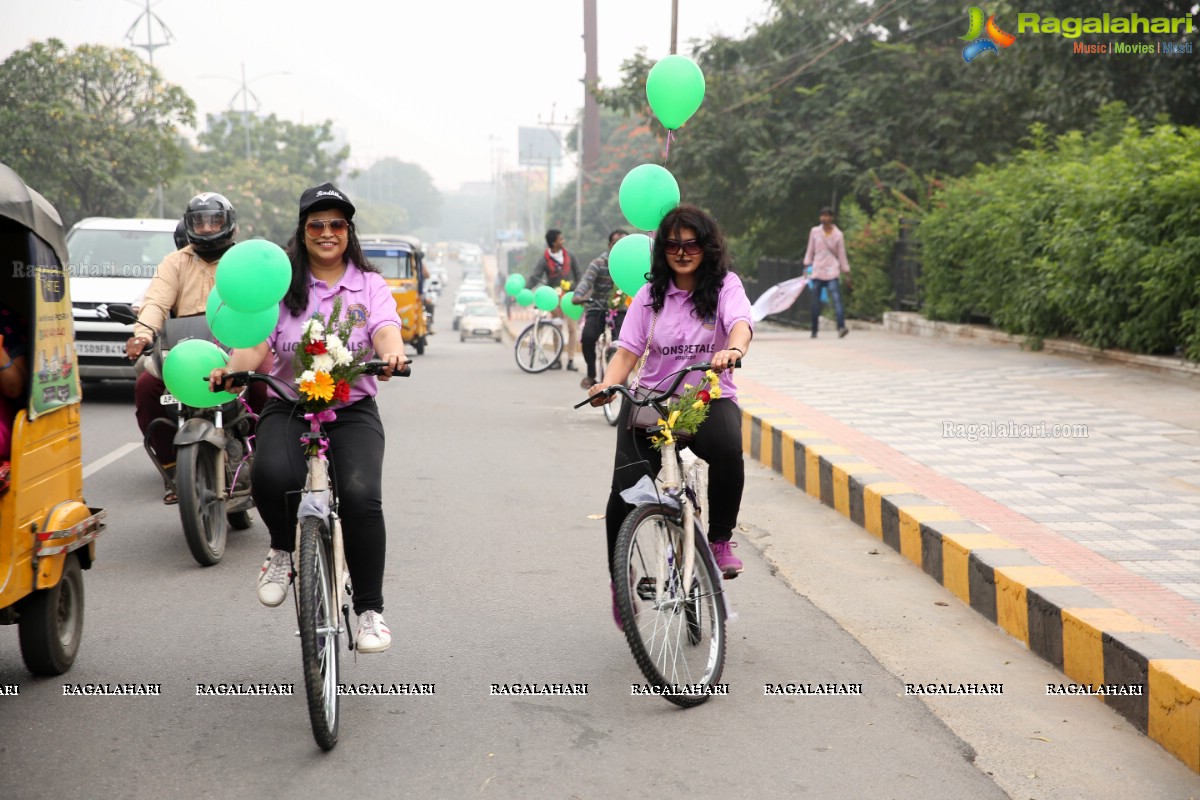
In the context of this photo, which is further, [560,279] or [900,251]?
[900,251]

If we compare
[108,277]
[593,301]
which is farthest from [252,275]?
[108,277]

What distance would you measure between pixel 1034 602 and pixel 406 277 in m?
19.6

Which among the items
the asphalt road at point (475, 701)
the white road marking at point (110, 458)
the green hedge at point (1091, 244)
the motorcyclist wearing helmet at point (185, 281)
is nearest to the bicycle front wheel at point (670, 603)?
the asphalt road at point (475, 701)

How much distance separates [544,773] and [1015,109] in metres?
23.4

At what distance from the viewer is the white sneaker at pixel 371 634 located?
429 cm

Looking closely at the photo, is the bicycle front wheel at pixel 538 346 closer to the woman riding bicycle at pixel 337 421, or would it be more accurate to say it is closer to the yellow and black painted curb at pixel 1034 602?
the yellow and black painted curb at pixel 1034 602

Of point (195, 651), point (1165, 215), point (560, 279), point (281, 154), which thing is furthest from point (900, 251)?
point (281, 154)

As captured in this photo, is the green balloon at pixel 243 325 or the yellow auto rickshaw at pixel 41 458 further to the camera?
the green balloon at pixel 243 325

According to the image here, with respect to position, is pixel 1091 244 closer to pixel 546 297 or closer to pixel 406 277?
pixel 546 297

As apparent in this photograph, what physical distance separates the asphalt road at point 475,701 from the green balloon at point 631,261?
1.39 meters

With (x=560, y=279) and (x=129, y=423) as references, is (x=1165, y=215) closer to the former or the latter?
(x=560, y=279)

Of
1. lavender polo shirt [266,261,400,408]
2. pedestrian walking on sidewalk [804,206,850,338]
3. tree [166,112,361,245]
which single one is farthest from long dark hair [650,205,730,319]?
tree [166,112,361,245]

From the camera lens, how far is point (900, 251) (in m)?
21.7

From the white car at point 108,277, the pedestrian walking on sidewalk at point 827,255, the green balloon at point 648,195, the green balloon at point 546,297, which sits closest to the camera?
the green balloon at point 648,195
